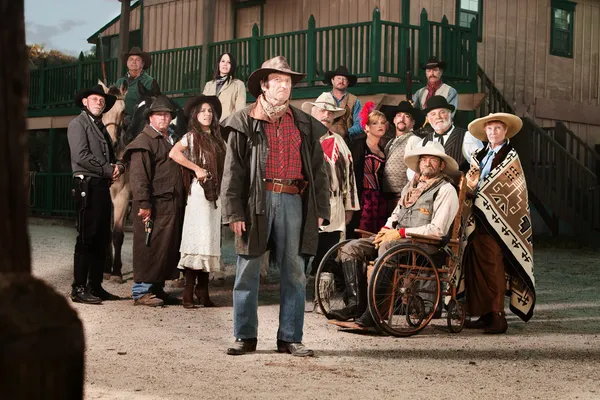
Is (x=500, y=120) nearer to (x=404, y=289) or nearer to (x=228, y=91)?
(x=404, y=289)

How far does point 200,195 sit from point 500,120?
10.00 feet

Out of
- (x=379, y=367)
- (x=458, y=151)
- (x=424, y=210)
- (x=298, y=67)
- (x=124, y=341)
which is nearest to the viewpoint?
(x=379, y=367)

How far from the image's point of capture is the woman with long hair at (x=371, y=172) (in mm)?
10234

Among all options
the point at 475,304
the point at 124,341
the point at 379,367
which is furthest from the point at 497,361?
the point at 124,341

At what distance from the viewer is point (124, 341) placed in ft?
24.6

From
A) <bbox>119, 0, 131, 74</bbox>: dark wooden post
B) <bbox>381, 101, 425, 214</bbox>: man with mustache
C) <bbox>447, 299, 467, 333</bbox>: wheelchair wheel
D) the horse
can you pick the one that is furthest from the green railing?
<bbox>447, 299, 467, 333</bbox>: wheelchair wheel

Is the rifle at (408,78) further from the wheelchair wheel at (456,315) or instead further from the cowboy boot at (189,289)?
the wheelchair wheel at (456,315)

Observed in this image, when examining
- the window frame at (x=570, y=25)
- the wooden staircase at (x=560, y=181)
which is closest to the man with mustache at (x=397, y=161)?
the wooden staircase at (x=560, y=181)

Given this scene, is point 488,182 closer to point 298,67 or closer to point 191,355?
point 191,355

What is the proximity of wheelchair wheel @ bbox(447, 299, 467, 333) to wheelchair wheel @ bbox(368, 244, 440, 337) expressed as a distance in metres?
0.21

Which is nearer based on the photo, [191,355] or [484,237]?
[191,355]

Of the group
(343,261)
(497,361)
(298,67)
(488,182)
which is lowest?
(497,361)

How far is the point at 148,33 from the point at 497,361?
1953 centimetres

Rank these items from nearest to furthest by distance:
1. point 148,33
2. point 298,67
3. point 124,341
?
point 124,341 → point 298,67 → point 148,33
